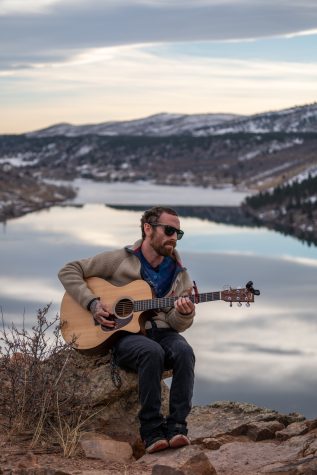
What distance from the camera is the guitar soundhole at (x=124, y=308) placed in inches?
285

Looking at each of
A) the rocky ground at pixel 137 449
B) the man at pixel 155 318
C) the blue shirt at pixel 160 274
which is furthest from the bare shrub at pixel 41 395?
the blue shirt at pixel 160 274

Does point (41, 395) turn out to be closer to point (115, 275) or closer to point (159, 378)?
point (159, 378)

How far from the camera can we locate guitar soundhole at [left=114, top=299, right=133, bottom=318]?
7250 millimetres

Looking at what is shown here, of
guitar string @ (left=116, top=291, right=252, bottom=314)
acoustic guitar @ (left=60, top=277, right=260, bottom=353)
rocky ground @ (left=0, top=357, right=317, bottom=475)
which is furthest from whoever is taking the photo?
acoustic guitar @ (left=60, top=277, right=260, bottom=353)

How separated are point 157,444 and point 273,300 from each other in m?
21.6

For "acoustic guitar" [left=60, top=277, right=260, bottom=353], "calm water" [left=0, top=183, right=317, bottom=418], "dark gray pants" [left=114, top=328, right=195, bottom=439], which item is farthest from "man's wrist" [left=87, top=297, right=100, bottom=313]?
"calm water" [left=0, top=183, right=317, bottom=418]

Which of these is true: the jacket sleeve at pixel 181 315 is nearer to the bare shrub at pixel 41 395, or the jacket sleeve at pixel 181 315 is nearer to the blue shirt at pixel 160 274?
the blue shirt at pixel 160 274

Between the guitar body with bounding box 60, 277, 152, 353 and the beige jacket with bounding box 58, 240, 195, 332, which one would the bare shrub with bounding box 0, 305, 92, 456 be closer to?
the guitar body with bounding box 60, 277, 152, 353

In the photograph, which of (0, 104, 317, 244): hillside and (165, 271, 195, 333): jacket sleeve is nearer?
(165, 271, 195, 333): jacket sleeve

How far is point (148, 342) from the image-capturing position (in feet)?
22.6

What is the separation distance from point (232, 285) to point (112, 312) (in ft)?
70.5

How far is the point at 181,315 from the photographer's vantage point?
22.7 feet

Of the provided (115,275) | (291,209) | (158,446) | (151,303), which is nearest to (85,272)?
(115,275)

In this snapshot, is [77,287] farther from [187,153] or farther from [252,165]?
[187,153]
